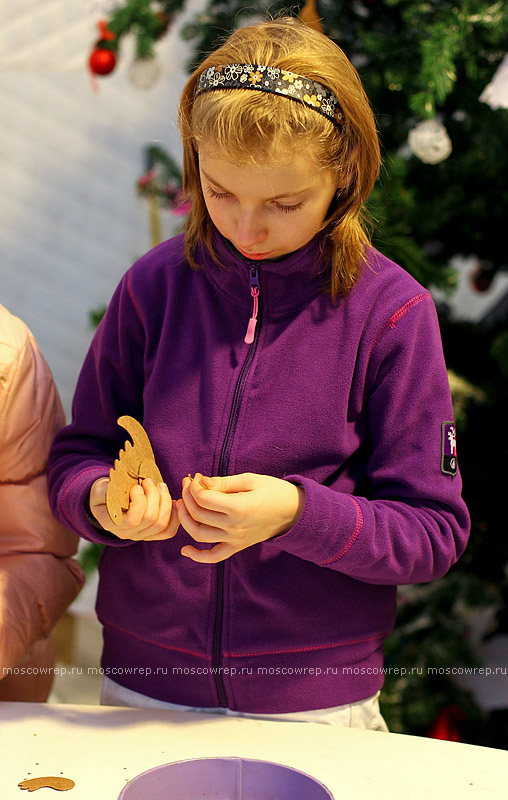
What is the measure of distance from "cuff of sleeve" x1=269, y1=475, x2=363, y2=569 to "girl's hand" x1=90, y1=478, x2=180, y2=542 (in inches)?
4.1

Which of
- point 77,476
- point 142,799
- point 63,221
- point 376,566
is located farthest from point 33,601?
point 63,221

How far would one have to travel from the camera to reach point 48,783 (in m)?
0.71

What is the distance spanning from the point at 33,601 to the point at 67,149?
1729 mm

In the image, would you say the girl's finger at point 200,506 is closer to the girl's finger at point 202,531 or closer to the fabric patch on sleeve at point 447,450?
the girl's finger at point 202,531

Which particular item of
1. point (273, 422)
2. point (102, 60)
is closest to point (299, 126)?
point (273, 422)

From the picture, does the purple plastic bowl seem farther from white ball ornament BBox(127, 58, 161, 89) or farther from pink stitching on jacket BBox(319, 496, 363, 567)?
white ball ornament BBox(127, 58, 161, 89)

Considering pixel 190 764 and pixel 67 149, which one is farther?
pixel 67 149

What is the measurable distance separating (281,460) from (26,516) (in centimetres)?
33

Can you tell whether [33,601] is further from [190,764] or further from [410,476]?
[410,476]

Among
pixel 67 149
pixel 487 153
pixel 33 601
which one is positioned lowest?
pixel 67 149

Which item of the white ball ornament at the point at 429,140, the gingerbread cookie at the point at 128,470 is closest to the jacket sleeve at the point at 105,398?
the gingerbread cookie at the point at 128,470

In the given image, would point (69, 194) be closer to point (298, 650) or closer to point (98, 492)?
point (98, 492)

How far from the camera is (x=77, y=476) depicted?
88 centimetres

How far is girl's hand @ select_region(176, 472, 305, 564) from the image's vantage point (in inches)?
28.1
